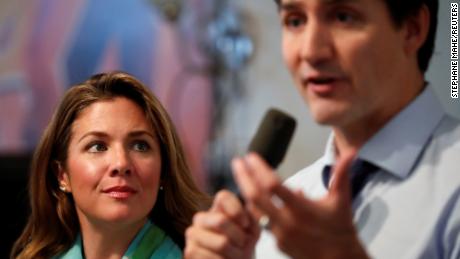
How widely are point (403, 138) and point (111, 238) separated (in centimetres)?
64

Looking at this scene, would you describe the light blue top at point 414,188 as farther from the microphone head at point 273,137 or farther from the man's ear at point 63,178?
the man's ear at point 63,178

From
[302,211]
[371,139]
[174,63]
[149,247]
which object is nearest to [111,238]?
[149,247]

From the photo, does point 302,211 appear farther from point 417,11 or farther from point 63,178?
point 63,178

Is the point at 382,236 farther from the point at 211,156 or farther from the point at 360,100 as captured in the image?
the point at 211,156

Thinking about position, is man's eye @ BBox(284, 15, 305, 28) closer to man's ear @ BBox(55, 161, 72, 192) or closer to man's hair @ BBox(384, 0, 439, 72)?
man's hair @ BBox(384, 0, 439, 72)

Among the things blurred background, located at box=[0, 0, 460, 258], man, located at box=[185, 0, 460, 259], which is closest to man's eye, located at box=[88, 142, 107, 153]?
man, located at box=[185, 0, 460, 259]

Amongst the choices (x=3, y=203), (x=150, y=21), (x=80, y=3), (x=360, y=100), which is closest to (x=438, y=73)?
(x=360, y=100)

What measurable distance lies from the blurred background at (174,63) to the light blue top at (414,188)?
1603 mm

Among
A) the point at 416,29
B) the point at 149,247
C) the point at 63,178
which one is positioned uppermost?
the point at 416,29

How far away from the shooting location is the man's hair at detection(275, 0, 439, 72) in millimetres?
752

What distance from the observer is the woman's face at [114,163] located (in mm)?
1207

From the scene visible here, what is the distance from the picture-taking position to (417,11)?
778mm

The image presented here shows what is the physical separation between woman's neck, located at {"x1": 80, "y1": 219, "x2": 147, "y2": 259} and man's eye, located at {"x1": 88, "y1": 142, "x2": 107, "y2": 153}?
124mm

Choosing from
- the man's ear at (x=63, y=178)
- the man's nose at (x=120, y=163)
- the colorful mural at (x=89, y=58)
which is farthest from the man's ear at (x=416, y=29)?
the colorful mural at (x=89, y=58)
